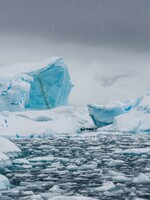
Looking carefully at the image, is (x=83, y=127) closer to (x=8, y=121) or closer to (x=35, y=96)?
(x=35, y=96)

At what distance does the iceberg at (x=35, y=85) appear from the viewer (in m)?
30.0

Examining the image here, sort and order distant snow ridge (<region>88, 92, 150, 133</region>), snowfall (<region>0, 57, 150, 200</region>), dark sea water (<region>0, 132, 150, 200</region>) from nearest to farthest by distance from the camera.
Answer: dark sea water (<region>0, 132, 150, 200</region>) → snowfall (<region>0, 57, 150, 200</region>) → distant snow ridge (<region>88, 92, 150, 133</region>)

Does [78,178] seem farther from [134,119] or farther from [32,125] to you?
[134,119]

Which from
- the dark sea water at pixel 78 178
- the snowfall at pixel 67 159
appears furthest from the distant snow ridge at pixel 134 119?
the dark sea water at pixel 78 178

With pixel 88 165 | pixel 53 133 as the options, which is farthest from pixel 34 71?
pixel 88 165

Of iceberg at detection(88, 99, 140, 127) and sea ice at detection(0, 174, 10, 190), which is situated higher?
sea ice at detection(0, 174, 10, 190)

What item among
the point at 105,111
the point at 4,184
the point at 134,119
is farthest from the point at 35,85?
the point at 4,184

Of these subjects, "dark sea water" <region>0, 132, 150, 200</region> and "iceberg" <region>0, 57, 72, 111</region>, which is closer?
"dark sea water" <region>0, 132, 150, 200</region>

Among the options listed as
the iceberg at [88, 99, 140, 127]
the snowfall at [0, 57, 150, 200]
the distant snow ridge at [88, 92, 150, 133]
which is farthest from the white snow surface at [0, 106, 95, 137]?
the distant snow ridge at [88, 92, 150, 133]

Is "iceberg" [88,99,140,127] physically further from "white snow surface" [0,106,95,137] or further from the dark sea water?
the dark sea water

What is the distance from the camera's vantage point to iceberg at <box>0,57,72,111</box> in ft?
98.6

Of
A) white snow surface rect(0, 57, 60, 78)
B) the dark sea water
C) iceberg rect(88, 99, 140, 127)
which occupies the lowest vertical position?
iceberg rect(88, 99, 140, 127)

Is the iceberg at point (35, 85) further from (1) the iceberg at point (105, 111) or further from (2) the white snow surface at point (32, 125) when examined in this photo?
(1) the iceberg at point (105, 111)

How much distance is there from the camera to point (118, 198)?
633 centimetres
